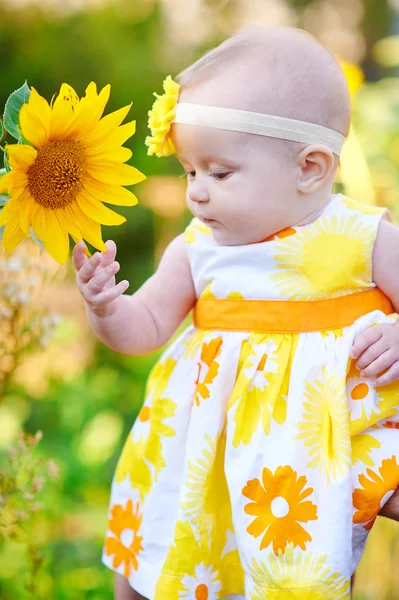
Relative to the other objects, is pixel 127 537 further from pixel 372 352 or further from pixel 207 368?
pixel 372 352

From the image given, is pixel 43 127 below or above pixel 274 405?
above

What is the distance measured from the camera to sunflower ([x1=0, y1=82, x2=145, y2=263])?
78 cm

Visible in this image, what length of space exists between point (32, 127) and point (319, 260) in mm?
459

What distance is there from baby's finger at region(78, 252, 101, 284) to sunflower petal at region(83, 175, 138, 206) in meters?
0.10

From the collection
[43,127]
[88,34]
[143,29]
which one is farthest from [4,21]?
[43,127]

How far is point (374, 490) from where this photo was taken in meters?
1.02

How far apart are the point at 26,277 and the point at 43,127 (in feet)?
2.35

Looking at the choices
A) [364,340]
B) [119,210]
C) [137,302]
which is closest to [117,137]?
[137,302]

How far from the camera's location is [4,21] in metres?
2.56

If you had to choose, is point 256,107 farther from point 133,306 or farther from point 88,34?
point 88,34

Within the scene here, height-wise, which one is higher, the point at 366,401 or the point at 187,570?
the point at 366,401

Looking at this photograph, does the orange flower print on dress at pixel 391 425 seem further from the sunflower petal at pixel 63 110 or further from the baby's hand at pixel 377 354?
the sunflower petal at pixel 63 110

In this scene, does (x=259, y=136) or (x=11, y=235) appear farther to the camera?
(x=259, y=136)

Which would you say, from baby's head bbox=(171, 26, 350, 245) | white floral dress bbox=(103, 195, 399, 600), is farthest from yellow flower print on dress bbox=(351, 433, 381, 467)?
baby's head bbox=(171, 26, 350, 245)
